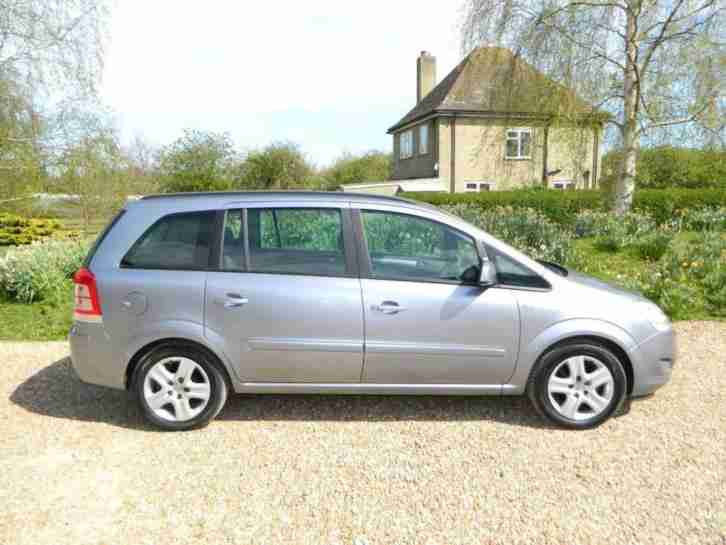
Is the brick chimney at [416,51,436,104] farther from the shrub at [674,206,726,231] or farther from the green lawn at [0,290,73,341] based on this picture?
the green lawn at [0,290,73,341]

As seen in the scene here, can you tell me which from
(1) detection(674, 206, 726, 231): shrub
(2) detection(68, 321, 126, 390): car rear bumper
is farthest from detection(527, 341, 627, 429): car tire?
(1) detection(674, 206, 726, 231): shrub

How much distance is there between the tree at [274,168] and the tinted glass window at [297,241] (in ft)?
85.6

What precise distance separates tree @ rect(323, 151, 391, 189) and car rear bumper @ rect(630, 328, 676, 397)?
37.5 m

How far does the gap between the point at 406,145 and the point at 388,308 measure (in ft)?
96.3

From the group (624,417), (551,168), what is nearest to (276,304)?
(624,417)

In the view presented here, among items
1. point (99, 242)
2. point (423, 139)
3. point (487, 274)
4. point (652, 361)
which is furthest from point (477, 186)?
point (99, 242)

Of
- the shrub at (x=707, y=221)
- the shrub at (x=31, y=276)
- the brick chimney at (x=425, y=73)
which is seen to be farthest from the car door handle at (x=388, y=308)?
the brick chimney at (x=425, y=73)

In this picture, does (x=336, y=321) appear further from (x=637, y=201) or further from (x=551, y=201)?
(x=637, y=201)

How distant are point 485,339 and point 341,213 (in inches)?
53.9

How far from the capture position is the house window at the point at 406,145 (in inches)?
1204

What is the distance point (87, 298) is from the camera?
11.8ft

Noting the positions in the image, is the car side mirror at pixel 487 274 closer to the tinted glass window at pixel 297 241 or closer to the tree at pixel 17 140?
the tinted glass window at pixel 297 241

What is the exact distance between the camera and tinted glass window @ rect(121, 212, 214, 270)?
11.9 ft

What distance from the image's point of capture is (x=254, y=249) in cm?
368
